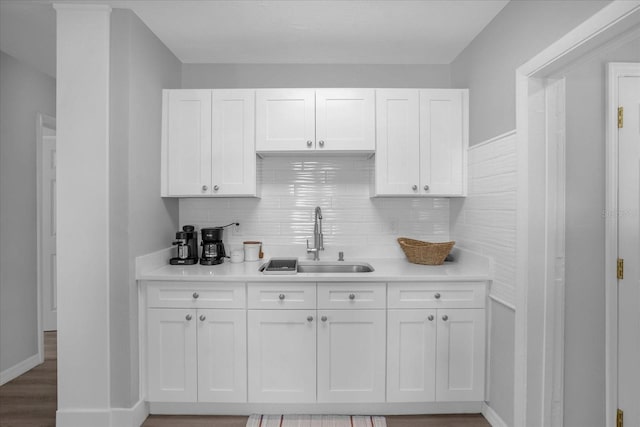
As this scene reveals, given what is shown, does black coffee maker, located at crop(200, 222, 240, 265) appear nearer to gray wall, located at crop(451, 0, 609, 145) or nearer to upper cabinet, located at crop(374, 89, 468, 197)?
upper cabinet, located at crop(374, 89, 468, 197)

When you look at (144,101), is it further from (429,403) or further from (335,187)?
(429,403)

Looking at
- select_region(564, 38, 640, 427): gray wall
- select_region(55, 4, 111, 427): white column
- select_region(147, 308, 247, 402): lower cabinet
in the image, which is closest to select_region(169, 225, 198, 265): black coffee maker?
select_region(147, 308, 247, 402): lower cabinet

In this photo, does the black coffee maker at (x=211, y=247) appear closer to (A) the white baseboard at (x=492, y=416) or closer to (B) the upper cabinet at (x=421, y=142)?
(B) the upper cabinet at (x=421, y=142)

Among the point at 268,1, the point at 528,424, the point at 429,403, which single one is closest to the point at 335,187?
the point at 268,1

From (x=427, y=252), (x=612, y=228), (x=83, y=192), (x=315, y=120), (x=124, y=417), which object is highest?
(x=315, y=120)

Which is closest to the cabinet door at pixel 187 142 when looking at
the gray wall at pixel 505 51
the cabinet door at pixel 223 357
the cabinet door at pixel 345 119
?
the cabinet door at pixel 345 119

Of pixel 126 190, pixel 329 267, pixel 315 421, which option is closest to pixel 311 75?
pixel 329 267

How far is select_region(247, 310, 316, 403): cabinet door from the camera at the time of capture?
2299 mm

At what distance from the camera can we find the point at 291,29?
2.46 meters

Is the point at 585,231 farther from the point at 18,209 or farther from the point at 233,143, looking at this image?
the point at 18,209

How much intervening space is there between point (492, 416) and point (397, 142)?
1.90 m

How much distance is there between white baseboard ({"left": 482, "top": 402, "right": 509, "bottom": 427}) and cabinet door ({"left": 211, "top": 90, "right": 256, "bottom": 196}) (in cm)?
212

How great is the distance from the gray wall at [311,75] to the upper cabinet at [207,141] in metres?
0.40

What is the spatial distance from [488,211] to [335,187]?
122 centimetres
